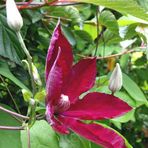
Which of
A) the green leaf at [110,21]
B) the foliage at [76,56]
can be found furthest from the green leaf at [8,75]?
the green leaf at [110,21]

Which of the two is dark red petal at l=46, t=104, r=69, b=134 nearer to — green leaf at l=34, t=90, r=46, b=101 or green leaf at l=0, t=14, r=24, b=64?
green leaf at l=34, t=90, r=46, b=101

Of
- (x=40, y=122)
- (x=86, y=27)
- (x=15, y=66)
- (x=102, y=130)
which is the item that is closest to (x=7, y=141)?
(x=40, y=122)

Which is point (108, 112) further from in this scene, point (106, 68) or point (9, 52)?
point (106, 68)

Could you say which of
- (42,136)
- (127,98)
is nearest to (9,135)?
(42,136)

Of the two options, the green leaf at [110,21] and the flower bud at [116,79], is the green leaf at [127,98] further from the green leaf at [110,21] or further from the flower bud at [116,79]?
the flower bud at [116,79]

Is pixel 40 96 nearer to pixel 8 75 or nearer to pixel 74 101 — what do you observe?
pixel 74 101
